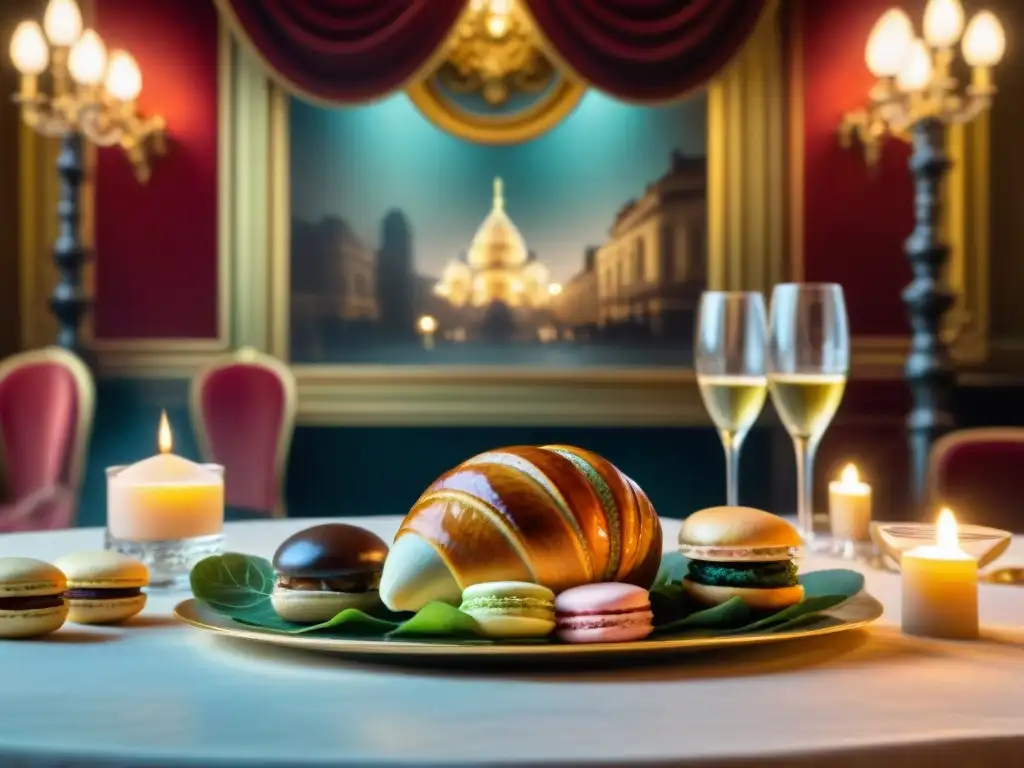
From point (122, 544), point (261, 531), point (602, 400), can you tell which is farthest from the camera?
point (602, 400)

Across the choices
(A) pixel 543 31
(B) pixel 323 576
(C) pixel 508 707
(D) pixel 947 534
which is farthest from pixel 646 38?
(C) pixel 508 707

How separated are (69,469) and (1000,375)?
2.30 meters

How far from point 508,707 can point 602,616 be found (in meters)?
0.08

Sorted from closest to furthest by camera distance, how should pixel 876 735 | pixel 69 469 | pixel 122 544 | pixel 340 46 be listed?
pixel 876 735 < pixel 122 544 < pixel 69 469 < pixel 340 46

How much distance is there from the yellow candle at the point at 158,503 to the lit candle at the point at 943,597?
48 centimetres

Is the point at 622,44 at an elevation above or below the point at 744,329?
above

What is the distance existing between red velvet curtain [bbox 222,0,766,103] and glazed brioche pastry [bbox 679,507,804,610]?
249cm

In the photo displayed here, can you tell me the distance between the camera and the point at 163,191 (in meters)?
3.32

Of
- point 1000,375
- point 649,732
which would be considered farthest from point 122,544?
point 1000,375

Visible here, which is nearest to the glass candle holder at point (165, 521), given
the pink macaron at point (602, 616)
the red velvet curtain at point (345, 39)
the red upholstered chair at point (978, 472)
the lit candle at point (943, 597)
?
the pink macaron at point (602, 616)

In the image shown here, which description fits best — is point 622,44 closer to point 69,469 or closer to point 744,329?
point 69,469

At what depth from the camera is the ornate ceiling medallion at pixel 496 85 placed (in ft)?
10.9

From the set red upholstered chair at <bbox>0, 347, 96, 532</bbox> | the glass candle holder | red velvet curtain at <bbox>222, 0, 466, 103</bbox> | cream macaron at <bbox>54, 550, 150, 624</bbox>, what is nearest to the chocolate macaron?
cream macaron at <bbox>54, 550, 150, 624</bbox>

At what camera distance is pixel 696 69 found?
3.00 metres
